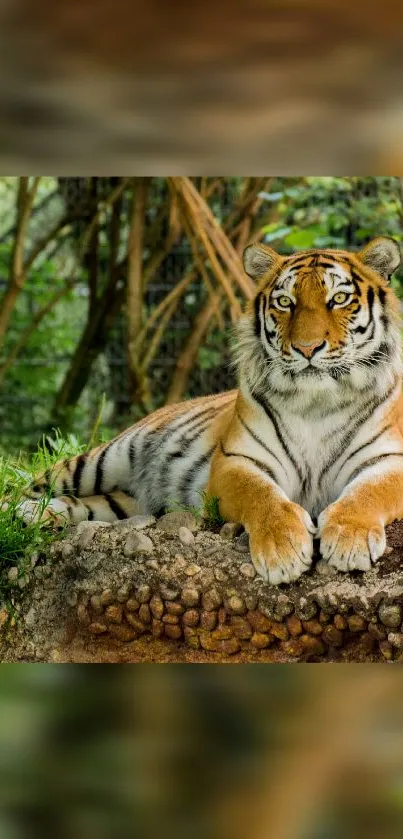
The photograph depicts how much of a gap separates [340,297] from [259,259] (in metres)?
0.21

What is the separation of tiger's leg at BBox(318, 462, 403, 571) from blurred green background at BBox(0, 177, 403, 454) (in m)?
1.99

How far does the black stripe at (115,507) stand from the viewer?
2074 mm

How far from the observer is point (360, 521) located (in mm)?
1557

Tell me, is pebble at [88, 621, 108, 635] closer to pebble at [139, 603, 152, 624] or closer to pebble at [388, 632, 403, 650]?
pebble at [139, 603, 152, 624]

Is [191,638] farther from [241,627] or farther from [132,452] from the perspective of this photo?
[132,452]

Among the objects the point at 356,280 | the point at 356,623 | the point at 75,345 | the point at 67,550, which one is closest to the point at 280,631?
the point at 356,623

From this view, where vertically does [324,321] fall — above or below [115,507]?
above

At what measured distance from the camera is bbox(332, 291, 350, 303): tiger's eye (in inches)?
69.2

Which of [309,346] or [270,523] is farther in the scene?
[309,346]

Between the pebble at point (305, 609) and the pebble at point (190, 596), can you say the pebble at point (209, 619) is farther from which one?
the pebble at point (305, 609)

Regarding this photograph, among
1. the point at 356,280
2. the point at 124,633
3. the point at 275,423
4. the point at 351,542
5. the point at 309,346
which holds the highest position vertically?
the point at 356,280

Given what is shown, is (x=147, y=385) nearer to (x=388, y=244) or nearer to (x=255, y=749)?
(x=388, y=244)
